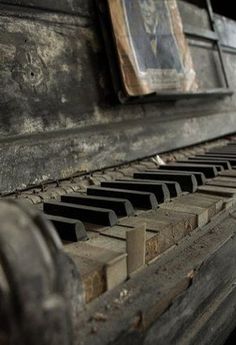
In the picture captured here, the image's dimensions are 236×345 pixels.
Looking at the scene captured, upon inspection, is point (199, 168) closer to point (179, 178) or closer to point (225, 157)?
point (179, 178)

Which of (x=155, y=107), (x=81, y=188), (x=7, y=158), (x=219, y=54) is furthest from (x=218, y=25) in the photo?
(x=7, y=158)

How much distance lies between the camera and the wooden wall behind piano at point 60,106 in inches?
64.1

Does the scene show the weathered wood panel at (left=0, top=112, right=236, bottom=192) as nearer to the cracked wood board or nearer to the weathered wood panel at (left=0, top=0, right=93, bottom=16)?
the weathered wood panel at (left=0, top=0, right=93, bottom=16)

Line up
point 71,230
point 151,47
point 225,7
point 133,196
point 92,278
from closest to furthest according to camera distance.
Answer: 1. point 92,278
2. point 71,230
3. point 133,196
4. point 151,47
5. point 225,7

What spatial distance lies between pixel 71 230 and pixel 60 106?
3.03 ft

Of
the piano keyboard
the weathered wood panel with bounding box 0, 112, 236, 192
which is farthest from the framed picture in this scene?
the piano keyboard

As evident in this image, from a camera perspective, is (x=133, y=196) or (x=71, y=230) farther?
(x=133, y=196)

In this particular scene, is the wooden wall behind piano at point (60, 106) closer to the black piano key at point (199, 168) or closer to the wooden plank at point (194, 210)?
the black piano key at point (199, 168)

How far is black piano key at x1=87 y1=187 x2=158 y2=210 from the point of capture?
143 centimetres

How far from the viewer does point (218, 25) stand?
362 cm

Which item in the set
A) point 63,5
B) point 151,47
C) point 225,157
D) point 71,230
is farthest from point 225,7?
point 71,230

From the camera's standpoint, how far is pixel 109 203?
1.37 m

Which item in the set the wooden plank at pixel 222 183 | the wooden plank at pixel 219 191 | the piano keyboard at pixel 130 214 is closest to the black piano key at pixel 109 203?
the piano keyboard at pixel 130 214

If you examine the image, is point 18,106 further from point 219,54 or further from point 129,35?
Result: point 219,54
